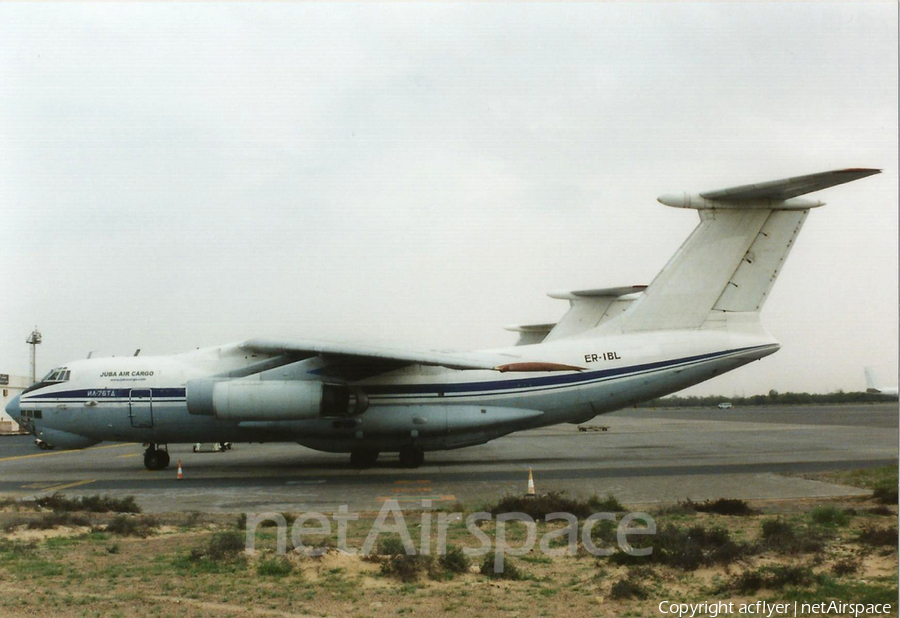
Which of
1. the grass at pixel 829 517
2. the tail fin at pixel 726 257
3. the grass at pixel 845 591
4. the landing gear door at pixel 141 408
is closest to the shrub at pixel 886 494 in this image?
the grass at pixel 829 517

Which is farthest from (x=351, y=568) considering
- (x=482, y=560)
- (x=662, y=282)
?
(x=662, y=282)

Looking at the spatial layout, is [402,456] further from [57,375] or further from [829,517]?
[829,517]

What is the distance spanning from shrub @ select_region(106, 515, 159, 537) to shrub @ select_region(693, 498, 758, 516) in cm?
730

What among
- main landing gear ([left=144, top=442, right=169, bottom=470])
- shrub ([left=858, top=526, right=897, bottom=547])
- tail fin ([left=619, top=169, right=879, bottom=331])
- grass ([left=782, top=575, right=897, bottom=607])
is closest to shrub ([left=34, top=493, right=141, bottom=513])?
main landing gear ([left=144, top=442, right=169, bottom=470])

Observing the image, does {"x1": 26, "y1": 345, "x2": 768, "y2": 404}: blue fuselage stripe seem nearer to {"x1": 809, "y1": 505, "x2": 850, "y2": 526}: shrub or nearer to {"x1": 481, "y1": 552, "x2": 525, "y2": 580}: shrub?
{"x1": 809, "y1": 505, "x2": 850, "y2": 526}: shrub

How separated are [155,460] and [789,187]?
16.1 meters

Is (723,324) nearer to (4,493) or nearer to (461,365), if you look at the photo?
(461,365)

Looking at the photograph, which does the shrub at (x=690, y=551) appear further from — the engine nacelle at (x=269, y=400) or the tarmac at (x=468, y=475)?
the engine nacelle at (x=269, y=400)

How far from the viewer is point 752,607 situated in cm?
626

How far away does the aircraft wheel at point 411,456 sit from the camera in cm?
1844

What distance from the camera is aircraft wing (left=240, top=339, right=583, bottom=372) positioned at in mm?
14992

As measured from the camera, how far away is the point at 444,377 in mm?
18062

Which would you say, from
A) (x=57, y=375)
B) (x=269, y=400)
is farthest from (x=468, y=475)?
(x=57, y=375)

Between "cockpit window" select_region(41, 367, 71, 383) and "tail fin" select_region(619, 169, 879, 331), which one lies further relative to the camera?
"cockpit window" select_region(41, 367, 71, 383)
